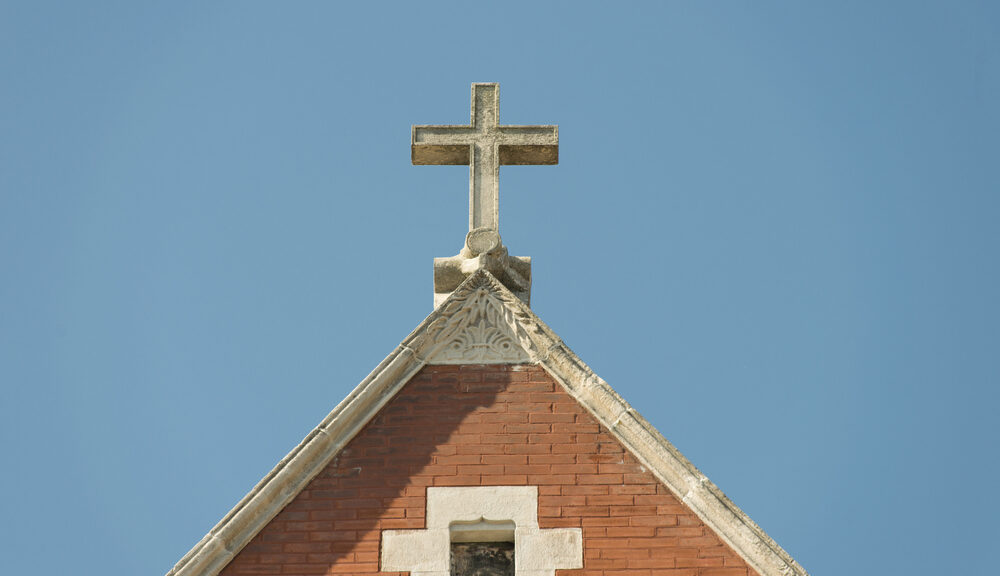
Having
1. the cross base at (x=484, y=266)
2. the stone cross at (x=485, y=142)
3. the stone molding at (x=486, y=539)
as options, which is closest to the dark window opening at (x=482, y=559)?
the stone molding at (x=486, y=539)

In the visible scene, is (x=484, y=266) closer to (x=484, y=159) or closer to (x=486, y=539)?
(x=484, y=159)

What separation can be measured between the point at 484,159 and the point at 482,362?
2.24 meters

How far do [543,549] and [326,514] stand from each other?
57.8 inches

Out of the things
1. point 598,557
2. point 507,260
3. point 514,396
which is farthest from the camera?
point 507,260

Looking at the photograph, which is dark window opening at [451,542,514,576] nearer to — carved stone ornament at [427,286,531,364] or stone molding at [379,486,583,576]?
stone molding at [379,486,583,576]

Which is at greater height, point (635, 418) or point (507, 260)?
point (507, 260)

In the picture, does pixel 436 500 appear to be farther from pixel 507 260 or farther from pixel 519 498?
pixel 507 260

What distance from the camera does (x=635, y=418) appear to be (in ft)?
44.5

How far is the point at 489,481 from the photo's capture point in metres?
13.3

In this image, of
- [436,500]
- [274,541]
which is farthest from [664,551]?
[274,541]

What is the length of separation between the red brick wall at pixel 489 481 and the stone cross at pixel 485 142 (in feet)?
7.79

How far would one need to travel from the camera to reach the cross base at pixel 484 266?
14969mm

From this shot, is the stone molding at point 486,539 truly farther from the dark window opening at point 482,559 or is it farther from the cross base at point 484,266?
the cross base at point 484,266

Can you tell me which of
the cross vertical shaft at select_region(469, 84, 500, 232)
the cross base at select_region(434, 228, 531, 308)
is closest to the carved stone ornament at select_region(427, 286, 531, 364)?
the cross base at select_region(434, 228, 531, 308)
